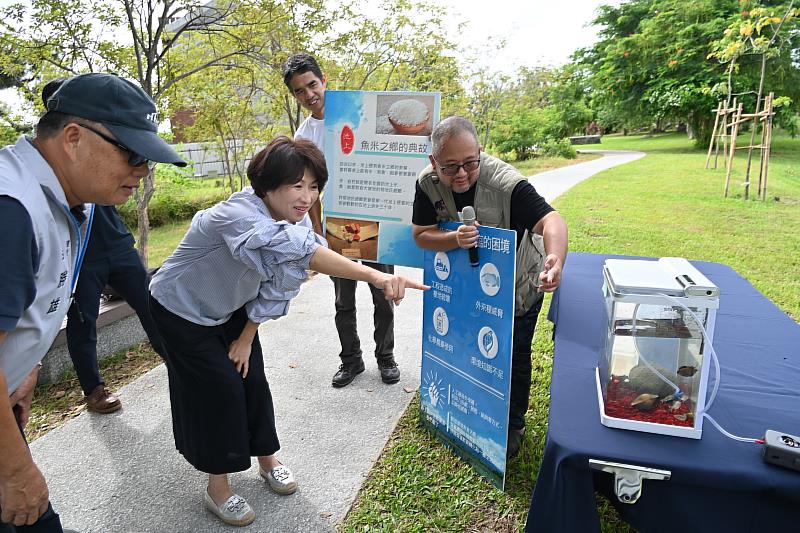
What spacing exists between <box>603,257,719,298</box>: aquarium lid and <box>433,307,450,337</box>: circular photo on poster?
3.48 ft

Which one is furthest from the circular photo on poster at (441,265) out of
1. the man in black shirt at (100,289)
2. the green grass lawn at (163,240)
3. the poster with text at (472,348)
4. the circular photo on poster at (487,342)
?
the green grass lawn at (163,240)

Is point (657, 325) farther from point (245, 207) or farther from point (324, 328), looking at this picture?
point (324, 328)

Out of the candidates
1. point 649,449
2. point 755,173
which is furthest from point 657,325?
point 755,173

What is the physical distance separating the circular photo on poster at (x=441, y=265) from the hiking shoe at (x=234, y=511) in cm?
139

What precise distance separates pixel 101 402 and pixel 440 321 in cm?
216

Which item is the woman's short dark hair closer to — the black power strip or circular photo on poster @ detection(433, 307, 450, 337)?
circular photo on poster @ detection(433, 307, 450, 337)

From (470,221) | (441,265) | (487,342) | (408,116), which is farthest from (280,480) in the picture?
(408,116)

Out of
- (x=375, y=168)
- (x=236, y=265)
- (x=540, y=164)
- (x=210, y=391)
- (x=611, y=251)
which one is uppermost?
(x=375, y=168)

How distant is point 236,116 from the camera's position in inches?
A: 294

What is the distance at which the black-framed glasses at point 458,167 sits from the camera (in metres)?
2.22

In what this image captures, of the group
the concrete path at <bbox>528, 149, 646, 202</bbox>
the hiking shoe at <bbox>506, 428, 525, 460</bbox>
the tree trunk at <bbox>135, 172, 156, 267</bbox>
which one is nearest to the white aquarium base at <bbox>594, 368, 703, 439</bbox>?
the hiking shoe at <bbox>506, 428, 525, 460</bbox>

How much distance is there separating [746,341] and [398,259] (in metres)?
1.90

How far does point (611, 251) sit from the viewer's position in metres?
6.86

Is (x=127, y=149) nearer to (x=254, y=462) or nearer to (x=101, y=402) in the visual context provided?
(x=254, y=462)
